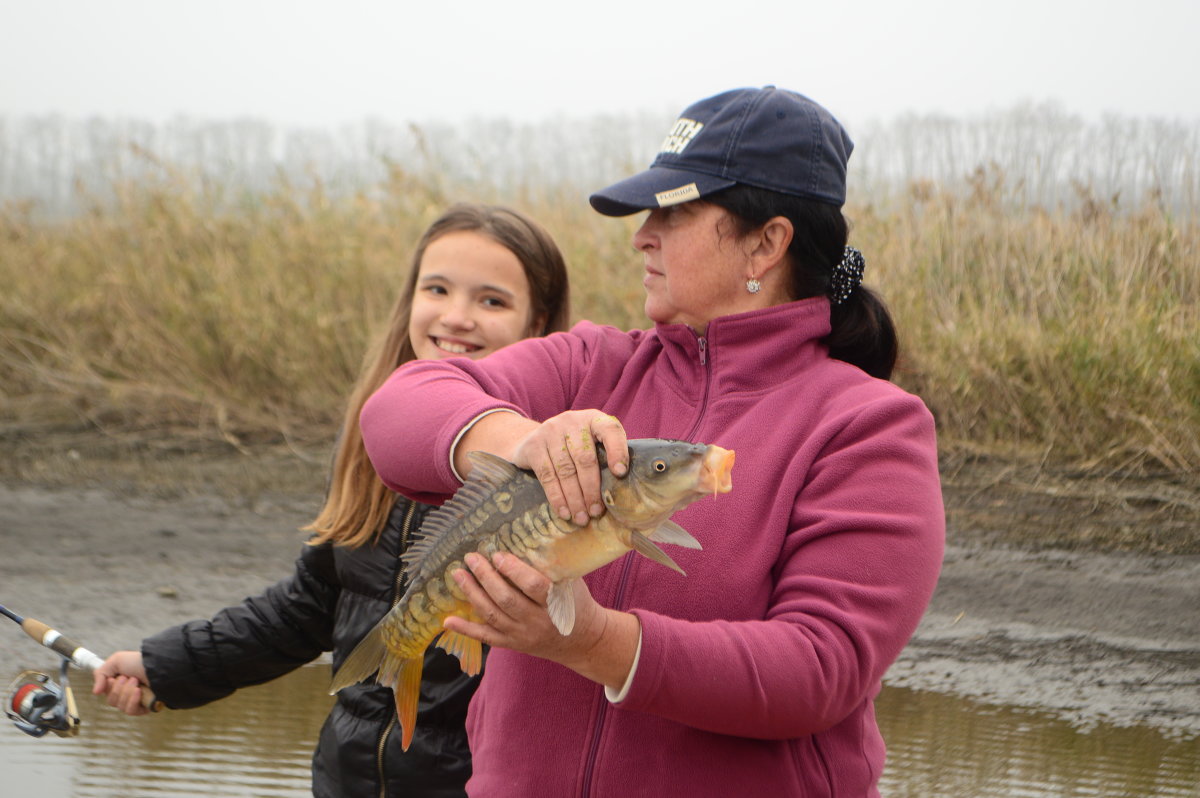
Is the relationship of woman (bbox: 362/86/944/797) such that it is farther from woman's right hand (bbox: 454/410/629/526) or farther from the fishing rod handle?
the fishing rod handle

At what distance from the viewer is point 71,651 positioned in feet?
10.1

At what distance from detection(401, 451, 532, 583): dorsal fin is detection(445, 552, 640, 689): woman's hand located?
0.30ft

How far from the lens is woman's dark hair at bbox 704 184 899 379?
1.98 meters

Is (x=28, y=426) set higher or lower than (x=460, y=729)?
lower

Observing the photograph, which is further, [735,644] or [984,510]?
[984,510]

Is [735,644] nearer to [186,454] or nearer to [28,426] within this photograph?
[186,454]

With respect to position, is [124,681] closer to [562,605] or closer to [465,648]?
[465,648]

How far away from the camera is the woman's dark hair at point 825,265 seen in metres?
1.98

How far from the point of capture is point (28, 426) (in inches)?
368

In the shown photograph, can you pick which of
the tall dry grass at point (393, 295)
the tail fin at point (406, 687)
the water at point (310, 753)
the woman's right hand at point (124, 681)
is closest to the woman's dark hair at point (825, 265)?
the tail fin at point (406, 687)

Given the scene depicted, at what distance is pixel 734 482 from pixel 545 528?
34 cm

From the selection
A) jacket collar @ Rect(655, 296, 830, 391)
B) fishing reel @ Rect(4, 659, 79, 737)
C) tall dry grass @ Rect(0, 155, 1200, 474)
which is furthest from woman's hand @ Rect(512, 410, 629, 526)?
tall dry grass @ Rect(0, 155, 1200, 474)

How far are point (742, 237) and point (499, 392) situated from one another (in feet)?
1.46

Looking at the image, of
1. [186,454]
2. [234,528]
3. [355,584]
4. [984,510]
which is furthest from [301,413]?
[355,584]
